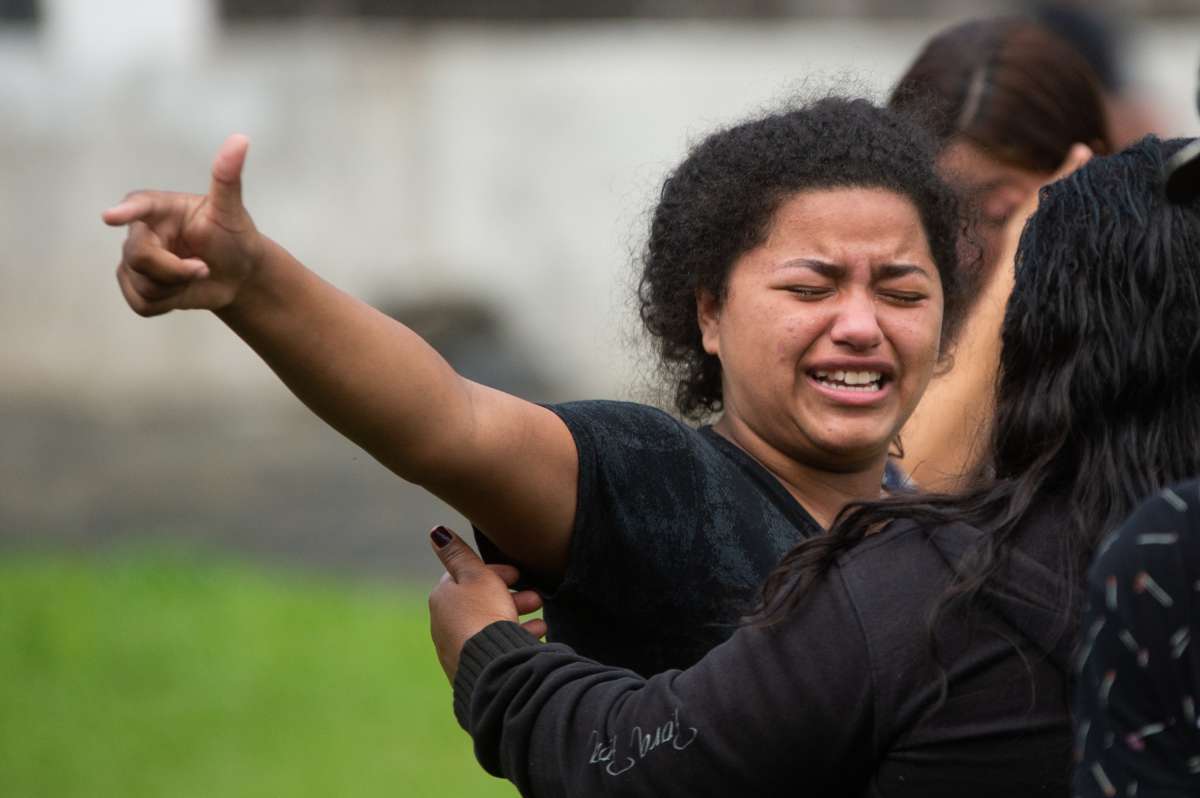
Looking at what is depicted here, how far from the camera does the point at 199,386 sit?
1105 cm

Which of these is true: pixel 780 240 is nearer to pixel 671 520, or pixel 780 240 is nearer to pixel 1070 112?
pixel 671 520

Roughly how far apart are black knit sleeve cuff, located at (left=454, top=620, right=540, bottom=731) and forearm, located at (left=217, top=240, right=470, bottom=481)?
0.21m

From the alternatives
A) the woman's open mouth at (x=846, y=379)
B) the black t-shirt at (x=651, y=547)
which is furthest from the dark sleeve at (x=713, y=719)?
the woman's open mouth at (x=846, y=379)

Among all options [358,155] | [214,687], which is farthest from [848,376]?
[358,155]

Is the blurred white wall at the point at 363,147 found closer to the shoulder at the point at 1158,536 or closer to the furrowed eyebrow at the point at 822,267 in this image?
the furrowed eyebrow at the point at 822,267

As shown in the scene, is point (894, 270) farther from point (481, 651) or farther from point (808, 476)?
point (481, 651)

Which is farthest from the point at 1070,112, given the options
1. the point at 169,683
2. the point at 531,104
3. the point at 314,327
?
the point at 531,104

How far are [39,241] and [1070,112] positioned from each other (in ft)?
26.9

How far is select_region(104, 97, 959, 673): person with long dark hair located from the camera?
2053 millimetres

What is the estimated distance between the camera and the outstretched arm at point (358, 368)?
6.34 feet

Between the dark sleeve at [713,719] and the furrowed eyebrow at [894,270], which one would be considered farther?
the furrowed eyebrow at [894,270]

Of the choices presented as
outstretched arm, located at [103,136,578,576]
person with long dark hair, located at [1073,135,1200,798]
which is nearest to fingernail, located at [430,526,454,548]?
outstretched arm, located at [103,136,578,576]

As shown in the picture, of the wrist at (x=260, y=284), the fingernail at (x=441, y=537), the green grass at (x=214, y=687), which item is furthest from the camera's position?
the green grass at (x=214, y=687)

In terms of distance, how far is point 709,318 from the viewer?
273 centimetres
